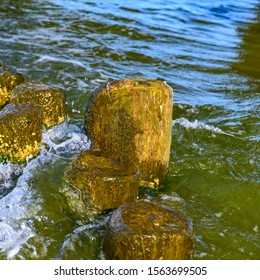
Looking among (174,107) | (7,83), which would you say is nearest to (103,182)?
(7,83)

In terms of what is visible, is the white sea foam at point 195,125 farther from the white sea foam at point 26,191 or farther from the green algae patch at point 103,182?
the green algae patch at point 103,182

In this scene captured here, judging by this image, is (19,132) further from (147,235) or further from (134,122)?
(147,235)

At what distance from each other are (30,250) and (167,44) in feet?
26.0

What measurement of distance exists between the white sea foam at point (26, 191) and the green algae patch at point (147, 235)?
0.79 m

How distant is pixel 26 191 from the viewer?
14.3ft

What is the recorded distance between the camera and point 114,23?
481 inches

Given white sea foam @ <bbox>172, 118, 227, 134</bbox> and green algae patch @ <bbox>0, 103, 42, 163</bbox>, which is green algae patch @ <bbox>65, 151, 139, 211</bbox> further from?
white sea foam @ <bbox>172, 118, 227, 134</bbox>

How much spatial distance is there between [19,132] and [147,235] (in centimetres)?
195

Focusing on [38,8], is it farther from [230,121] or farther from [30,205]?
[30,205]

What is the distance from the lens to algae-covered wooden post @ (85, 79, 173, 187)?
14.1 feet

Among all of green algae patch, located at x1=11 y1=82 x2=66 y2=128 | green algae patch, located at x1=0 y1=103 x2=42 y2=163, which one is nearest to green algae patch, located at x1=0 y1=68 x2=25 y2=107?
green algae patch, located at x1=11 y1=82 x2=66 y2=128

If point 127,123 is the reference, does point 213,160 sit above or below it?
below
